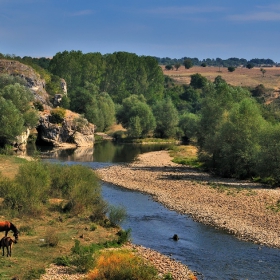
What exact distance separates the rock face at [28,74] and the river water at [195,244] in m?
59.2

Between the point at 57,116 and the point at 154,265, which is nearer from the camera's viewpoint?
the point at 154,265

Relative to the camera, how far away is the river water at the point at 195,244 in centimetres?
2606

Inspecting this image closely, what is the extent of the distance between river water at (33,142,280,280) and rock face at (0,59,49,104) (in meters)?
59.2

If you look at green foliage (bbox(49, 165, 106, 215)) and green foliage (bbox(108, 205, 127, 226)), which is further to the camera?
green foliage (bbox(49, 165, 106, 215))

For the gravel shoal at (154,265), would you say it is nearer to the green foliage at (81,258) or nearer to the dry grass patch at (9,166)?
the green foliage at (81,258)

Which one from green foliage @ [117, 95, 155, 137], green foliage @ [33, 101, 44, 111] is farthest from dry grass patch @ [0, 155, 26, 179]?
green foliage @ [117, 95, 155, 137]

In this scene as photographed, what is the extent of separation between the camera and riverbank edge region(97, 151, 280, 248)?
108 ft

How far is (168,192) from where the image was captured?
47.2 meters

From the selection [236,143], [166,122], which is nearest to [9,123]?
[236,143]

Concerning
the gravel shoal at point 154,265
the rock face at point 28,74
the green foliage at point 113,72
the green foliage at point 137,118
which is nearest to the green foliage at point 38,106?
the rock face at point 28,74

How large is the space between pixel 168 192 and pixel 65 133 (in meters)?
47.8

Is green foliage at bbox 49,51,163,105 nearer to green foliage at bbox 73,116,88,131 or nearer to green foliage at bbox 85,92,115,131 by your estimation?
green foliage at bbox 85,92,115,131

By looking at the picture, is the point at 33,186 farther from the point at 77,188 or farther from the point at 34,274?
the point at 34,274

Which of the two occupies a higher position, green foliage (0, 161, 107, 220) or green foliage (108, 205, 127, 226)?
green foliage (0, 161, 107, 220)
